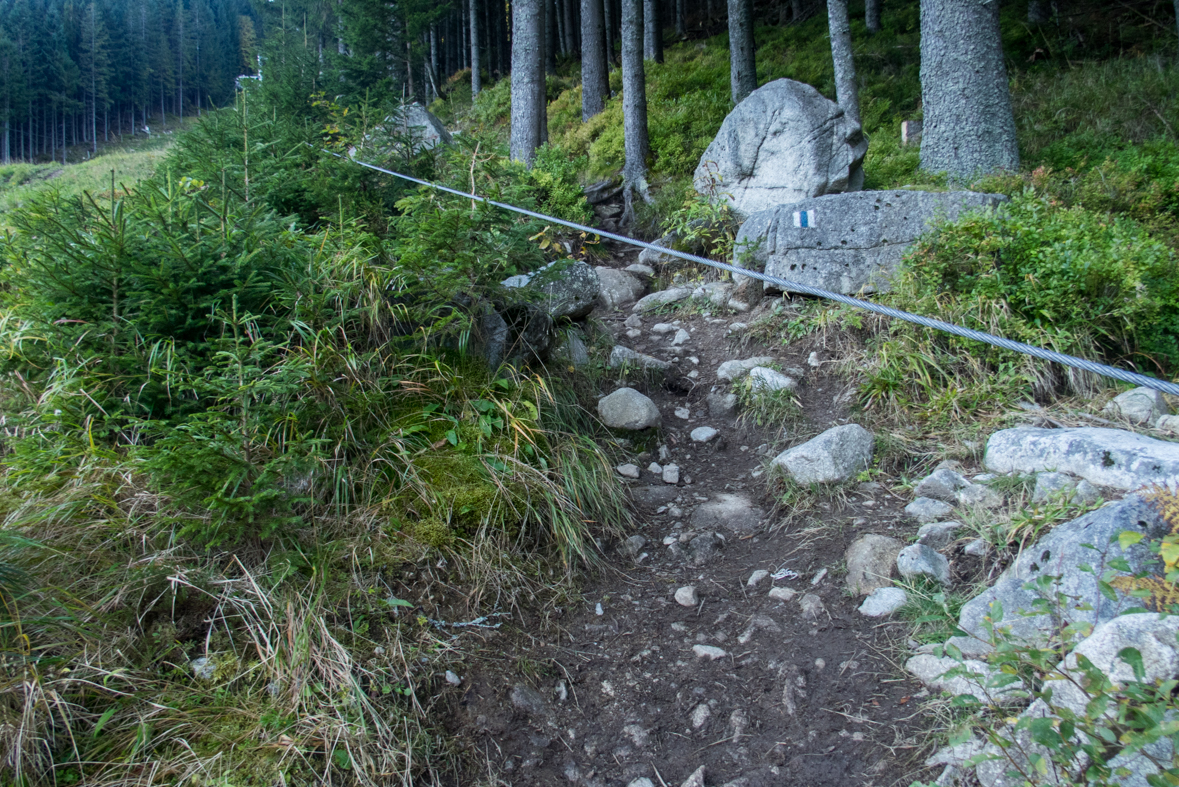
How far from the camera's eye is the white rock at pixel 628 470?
14.6 feet

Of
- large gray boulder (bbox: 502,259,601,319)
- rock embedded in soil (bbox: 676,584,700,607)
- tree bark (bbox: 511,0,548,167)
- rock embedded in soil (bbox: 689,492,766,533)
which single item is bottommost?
rock embedded in soil (bbox: 676,584,700,607)

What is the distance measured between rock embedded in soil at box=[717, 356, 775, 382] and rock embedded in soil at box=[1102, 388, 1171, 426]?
226cm

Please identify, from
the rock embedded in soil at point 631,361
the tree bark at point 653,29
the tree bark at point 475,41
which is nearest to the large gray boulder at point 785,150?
the rock embedded in soil at point 631,361

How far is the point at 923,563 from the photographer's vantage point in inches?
125

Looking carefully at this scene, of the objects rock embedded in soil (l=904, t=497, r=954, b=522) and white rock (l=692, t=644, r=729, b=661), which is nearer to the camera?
white rock (l=692, t=644, r=729, b=661)

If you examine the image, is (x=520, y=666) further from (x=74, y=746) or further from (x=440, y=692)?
(x=74, y=746)

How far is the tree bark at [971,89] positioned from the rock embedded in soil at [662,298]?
3.52 metres

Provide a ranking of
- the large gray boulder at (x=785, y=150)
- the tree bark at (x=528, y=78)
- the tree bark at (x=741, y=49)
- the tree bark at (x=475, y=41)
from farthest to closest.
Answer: the tree bark at (x=475, y=41) < the tree bark at (x=741, y=49) < the tree bark at (x=528, y=78) < the large gray boulder at (x=785, y=150)

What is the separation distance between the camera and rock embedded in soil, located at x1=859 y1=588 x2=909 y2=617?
309 centimetres

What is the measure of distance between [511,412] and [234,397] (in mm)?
1428

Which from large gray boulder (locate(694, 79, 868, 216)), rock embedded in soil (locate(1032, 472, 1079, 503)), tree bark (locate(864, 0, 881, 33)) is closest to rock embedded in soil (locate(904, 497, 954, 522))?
rock embedded in soil (locate(1032, 472, 1079, 503))

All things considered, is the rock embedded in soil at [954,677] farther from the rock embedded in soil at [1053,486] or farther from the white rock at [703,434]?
the white rock at [703,434]

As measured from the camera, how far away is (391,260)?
13.3ft

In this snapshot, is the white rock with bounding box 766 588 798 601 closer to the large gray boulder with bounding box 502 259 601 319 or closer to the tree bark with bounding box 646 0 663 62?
the large gray boulder with bounding box 502 259 601 319
